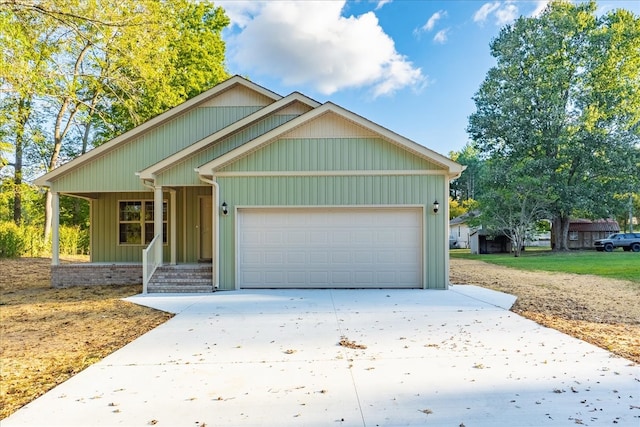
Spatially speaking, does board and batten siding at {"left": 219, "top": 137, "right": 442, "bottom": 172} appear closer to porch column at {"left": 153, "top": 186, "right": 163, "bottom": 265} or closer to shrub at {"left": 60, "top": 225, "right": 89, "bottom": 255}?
porch column at {"left": 153, "top": 186, "right": 163, "bottom": 265}

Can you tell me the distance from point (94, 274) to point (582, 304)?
498 inches

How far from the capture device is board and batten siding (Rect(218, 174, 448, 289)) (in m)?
9.79

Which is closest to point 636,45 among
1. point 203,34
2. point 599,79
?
point 599,79

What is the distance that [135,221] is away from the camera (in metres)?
13.0

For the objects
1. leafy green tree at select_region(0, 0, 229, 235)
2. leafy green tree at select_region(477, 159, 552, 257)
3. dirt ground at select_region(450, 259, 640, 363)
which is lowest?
dirt ground at select_region(450, 259, 640, 363)

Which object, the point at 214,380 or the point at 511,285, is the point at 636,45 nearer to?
the point at 511,285

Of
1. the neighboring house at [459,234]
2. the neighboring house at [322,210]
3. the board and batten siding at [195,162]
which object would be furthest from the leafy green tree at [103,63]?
the neighboring house at [459,234]

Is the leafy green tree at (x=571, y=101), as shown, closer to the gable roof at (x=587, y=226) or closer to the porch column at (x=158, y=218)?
the gable roof at (x=587, y=226)

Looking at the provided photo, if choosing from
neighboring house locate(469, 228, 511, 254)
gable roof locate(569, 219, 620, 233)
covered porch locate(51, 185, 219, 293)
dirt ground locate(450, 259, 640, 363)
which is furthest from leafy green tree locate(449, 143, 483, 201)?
covered porch locate(51, 185, 219, 293)

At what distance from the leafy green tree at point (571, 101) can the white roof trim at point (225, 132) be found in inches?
770

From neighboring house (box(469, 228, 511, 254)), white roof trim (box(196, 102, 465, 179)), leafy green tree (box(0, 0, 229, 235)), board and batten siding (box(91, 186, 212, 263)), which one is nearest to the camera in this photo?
leafy green tree (box(0, 0, 229, 235))

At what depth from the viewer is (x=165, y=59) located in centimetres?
1448

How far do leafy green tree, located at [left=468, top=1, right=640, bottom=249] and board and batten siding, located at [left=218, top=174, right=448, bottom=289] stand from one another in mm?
19000

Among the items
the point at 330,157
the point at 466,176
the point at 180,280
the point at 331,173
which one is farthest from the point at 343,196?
the point at 466,176
